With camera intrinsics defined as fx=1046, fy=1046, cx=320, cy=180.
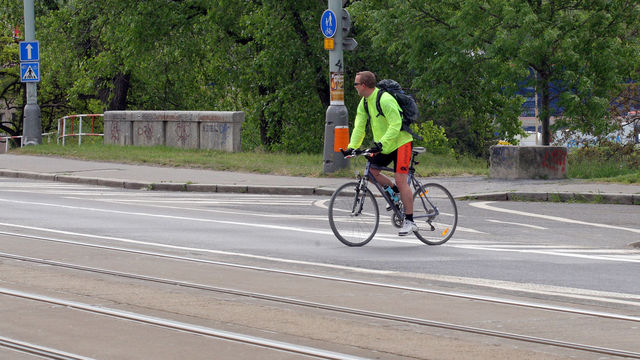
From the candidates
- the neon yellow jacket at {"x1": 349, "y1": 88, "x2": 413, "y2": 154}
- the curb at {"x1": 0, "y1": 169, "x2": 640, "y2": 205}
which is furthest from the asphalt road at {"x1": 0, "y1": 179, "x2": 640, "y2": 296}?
the neon yellow jacket at {"x1": 349, "y1": 88, "x2": 413, "y2": 154}

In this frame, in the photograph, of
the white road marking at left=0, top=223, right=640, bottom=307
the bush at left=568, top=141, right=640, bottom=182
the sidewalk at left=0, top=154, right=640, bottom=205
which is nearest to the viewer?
the white road marking at left=0, top=223, right=640, bottom=307

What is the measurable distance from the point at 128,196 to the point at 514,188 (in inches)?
241

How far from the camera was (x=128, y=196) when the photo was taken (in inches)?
653

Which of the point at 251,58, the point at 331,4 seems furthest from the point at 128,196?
the point at 251,58

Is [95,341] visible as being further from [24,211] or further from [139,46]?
[139,46]

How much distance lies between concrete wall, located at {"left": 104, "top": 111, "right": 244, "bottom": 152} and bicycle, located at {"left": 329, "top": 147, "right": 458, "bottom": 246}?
15.3m

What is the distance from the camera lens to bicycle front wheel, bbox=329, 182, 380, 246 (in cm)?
1042

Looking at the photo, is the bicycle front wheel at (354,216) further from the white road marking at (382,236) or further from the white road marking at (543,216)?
the white road marking at (543,216)

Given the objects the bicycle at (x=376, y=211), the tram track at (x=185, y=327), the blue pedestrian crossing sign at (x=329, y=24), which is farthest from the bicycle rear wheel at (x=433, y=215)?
the blue pedestrian crossing sign at (x=329, y=24)

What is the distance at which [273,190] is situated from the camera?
17.4 meters

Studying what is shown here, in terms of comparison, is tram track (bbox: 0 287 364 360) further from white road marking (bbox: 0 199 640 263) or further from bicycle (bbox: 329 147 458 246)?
white road marking (bbox: 0 199 640 263)

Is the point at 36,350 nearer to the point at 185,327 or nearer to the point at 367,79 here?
the point at 185,327

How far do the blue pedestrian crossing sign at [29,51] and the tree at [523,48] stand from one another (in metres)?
8.97

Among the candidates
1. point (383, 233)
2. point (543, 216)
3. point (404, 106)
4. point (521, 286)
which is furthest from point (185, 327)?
point (543, 216)
